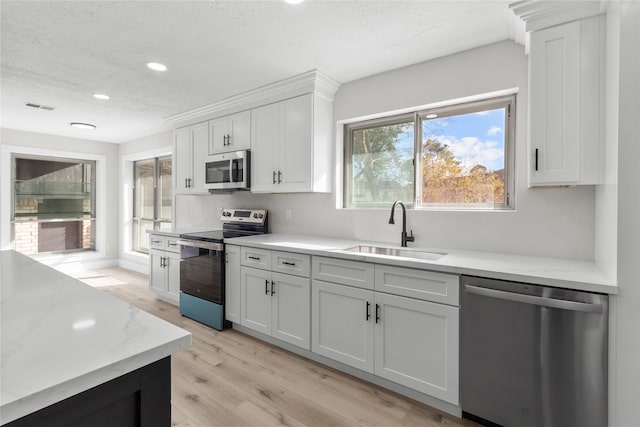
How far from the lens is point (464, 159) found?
2.61m

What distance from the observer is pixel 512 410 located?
1.73 m

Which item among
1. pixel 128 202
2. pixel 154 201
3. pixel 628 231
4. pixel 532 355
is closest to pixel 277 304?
pixel 532 355

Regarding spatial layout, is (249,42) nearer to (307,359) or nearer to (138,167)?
(307,359)

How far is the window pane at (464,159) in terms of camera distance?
8.09 feet

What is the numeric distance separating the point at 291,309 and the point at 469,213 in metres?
1.58

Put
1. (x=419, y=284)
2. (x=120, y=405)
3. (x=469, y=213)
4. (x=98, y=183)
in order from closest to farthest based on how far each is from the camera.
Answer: (x=120, y=405) < (x=419, y=284) < (x=469, y=213) < (x=98, y=183)

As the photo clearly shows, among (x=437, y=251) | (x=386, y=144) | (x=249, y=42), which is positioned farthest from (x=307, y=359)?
(x=249, y=42)

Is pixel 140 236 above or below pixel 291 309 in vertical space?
above

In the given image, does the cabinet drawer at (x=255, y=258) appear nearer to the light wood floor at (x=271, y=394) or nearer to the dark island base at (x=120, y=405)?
the light wood floor at (x=271, y=394)

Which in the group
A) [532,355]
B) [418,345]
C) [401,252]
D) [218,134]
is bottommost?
[418,345]

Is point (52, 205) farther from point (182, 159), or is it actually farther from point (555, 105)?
point (555, 105)

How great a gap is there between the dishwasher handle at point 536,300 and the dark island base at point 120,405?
5.20ft

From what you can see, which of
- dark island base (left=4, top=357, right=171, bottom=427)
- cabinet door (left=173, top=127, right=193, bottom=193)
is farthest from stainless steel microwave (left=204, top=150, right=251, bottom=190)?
dark island base (left=4, top=357, right=171, bottom=427)

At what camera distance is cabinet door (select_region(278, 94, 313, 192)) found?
2.99m
